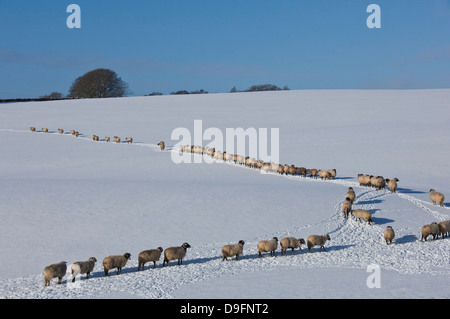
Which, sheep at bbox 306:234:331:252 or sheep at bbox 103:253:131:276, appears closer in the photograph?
sheep at bbox 103:253:131:276

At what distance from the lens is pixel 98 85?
95.7 metres

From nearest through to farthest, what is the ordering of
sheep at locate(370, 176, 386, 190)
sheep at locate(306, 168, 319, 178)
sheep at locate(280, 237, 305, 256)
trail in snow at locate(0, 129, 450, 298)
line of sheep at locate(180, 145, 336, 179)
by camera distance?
trail in snow at locate(0, 129, 450, 298) → sheep at locate(280, 237, 305, 256) → sheep at locate(370, 176, 386, 190) → line of sheep at locate(180, 145, 336, 179) → sheep at locate(306, 168, 319, 178)

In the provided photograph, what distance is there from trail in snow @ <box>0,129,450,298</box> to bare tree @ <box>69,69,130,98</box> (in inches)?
3426

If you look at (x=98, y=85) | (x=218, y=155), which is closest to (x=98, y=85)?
(x=98, y=85)

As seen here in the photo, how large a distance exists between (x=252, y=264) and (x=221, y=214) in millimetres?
4974

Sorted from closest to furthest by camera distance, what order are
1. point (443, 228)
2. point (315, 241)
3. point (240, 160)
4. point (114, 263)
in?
point (114, 263) < point (315, 241) < point (443, 228) < point (240, 160)

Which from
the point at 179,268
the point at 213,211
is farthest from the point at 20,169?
the point at 179,268

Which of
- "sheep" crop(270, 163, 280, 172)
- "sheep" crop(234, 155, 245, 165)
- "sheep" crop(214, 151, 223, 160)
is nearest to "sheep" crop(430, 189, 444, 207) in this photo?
"sheep" crop(270, 163, 280, 172)

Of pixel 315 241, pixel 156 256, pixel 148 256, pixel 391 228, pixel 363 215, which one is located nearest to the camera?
pixel 148 256

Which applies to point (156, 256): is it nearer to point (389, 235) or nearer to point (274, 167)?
point (389, 235)

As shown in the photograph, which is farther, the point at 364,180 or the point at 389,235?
the point at 364,180

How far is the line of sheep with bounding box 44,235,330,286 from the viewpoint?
11.4m

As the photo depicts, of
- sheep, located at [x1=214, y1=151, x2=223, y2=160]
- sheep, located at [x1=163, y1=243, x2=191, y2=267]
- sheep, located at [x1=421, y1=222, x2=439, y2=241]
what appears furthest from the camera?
sheep, located at [x1=214, y1=151, x2=223, y2=160]

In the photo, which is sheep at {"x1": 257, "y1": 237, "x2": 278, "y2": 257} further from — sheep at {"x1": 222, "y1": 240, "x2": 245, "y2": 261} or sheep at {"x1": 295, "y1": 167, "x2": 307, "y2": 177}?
sheep at {"x1": 295, "y1": 167, "x2": 307, "y2": 177}
